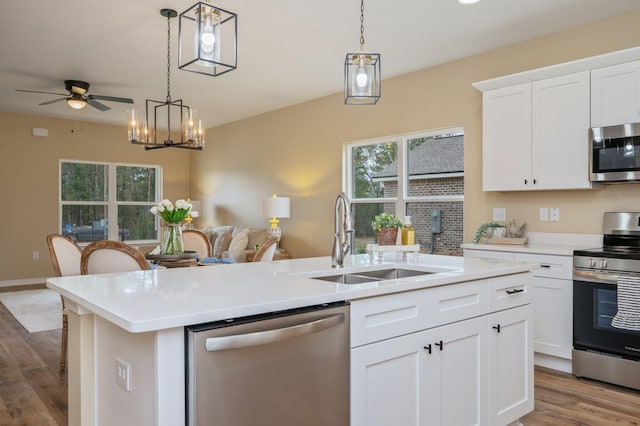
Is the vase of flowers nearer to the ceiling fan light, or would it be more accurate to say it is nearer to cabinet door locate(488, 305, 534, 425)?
the ceiling fan light

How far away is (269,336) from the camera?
1.42 m

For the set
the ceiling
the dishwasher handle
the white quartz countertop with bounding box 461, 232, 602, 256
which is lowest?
the dishwasher handle

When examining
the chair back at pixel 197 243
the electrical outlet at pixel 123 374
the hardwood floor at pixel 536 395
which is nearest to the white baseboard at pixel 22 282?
the hardwood floor at pixel 536 395

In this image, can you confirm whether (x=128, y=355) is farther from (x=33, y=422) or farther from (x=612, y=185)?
(x=612, y=185)

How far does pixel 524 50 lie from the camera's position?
4.21m

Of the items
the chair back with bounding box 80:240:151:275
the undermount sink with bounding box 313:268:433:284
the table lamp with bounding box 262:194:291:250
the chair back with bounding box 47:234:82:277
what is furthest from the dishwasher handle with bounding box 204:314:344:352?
the table lamp with bounding box 262:194:291:250

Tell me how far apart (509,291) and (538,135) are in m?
1.92

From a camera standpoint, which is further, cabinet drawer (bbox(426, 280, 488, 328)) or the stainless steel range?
the stainless steel range

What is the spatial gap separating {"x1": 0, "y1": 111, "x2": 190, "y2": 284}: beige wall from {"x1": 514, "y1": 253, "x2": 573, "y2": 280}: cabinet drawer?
6.70 m

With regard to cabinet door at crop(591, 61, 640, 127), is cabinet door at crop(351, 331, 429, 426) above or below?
below

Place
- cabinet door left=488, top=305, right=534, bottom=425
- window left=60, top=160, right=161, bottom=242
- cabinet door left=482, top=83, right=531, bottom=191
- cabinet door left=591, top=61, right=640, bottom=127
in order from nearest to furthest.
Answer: cabinet door left=488, top=305, right=534, bottom=425 < cabinet door left=591, top=61, right=640, bottom=127 < cabinet door left=482, top=83, right=531, bottom=191 < window left=60, top=160, right=161, bottom=242

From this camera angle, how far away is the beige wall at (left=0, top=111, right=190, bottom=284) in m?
7.33

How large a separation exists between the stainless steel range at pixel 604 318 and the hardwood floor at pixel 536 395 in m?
0.13

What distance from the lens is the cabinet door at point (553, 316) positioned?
3.43 m
